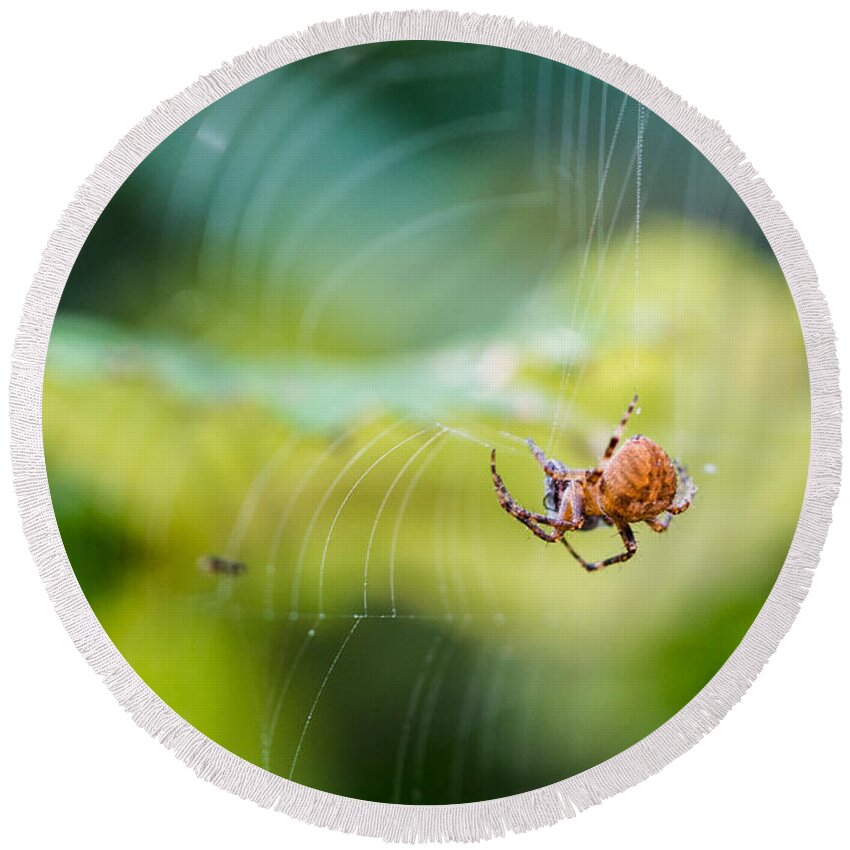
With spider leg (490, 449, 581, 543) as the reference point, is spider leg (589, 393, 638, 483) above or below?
above

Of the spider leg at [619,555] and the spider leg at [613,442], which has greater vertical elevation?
the spider leg at [613,442]

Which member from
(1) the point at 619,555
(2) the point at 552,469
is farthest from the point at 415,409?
(1) the point at 619,555

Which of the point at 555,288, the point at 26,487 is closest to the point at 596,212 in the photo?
the point at 555,288

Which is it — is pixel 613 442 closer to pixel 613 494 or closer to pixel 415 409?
pixel 613 494

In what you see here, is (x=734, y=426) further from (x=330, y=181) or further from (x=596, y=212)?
(x=330, y=181)
